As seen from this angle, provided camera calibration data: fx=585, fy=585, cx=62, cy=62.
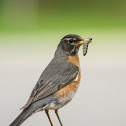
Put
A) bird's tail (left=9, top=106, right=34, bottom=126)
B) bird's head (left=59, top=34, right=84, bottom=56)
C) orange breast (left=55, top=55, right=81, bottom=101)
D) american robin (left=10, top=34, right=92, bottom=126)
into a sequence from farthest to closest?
bird's head (left=59, top=34, right=84, bottom=56)
orange breast (left=55, top=55, right=81, bottom=101)
american robin (left=10, top=34, right=92, bottom=126)
bird's tail (left=9, top=106, right=34, bottom=126)

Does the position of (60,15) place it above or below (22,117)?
above

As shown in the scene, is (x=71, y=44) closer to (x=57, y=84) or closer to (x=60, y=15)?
(x=57, y=84)

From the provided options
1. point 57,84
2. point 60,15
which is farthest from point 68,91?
point 60,15

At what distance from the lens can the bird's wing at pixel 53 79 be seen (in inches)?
312

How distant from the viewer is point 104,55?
18234 mm

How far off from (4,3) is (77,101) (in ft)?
56.8

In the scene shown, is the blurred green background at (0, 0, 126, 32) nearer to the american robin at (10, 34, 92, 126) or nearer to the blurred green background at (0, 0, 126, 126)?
the blurred green background at (0, 0, 126, 126)

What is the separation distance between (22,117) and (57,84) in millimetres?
888

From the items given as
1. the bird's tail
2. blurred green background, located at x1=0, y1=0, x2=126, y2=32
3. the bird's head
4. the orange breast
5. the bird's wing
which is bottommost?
the bird's tail

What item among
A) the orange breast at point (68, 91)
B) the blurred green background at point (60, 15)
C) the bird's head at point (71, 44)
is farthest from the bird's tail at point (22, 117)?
the blurred green background at point (60, 15)

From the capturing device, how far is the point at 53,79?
816 cm

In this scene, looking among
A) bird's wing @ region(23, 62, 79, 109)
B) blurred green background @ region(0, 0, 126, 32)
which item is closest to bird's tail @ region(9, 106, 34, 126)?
bird's wing @ region(23, 62, 79, 109)

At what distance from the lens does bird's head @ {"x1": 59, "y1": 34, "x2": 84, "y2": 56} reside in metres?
8.82

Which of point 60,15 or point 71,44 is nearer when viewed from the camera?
point 71,44
